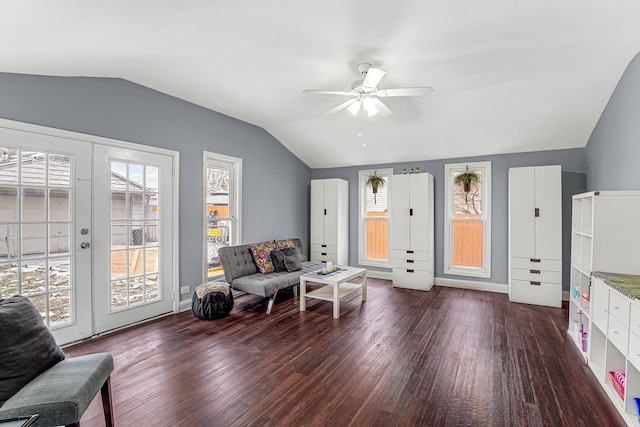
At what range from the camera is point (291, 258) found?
4625 millimetres

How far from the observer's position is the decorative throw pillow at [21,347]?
1499mm

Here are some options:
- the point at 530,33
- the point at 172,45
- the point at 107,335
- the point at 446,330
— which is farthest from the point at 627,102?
the point at 107,335

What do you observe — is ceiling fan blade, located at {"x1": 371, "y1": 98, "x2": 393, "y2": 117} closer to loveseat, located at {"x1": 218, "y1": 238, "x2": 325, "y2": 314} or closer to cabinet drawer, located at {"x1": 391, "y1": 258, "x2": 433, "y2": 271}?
loveseat, located at {"x1": 218, "y1": 238, "x2": 325, "y2": 314}

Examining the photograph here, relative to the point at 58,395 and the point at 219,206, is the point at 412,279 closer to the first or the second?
the point at 219,206

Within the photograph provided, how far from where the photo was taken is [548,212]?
420 centimetres

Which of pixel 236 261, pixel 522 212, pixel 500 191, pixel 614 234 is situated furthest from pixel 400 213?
pixel 614 234

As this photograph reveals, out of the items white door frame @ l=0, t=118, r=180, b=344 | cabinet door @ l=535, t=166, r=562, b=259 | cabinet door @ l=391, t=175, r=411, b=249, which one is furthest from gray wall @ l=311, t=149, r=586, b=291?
white door frame @ l=0, t=118, r=180, b=344

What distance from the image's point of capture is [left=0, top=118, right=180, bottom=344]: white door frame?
261 centimetres

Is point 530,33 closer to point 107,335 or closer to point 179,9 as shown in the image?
point 179,9

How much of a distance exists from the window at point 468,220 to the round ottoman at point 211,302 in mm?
3688

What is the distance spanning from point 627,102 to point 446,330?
2.82 meters

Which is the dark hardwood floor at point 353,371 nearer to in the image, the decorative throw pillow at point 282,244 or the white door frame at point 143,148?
the white door frame at point 143,148

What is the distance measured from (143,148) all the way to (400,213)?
152 inches

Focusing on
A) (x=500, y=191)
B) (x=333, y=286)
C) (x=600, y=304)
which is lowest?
(x=333, y=286)
